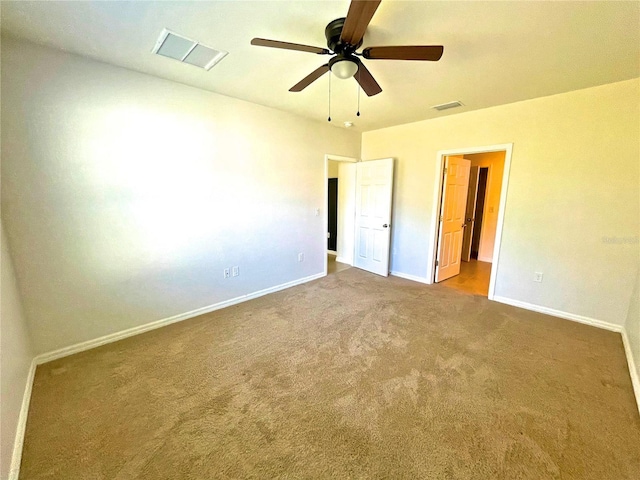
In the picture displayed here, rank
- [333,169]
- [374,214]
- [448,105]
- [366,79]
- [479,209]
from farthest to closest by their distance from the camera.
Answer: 1. [333,169]
2. [479,209]
3. [374,214]
4. [448,105]
5. [366,79]

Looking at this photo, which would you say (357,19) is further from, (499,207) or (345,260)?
(345,260)

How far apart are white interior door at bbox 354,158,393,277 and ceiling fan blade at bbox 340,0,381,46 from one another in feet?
9.65

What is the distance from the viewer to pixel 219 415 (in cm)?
173

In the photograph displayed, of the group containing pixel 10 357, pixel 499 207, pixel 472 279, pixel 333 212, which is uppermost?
pixel 499 207

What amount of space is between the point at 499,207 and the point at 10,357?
480 centimetres

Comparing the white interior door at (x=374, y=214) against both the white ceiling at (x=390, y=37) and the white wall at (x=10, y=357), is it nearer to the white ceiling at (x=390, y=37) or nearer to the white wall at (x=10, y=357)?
the white ceiling at (x=390, y=37)

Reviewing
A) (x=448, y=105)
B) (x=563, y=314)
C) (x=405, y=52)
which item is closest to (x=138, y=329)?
(x=405, y=52)

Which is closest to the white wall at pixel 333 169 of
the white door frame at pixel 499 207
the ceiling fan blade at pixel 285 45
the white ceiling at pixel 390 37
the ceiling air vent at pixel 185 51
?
the white door frame at pixel 499 207

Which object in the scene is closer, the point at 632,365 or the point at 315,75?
the point at 315,75

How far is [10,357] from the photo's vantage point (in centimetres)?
166

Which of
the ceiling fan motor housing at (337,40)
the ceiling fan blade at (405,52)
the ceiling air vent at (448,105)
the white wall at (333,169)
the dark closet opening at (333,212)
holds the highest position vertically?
the ceiling air vent at (448,105)

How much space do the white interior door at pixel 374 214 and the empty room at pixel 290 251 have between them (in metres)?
0.76

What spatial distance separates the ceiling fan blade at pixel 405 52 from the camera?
63.0 inches

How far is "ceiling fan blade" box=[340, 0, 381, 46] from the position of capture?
127cm
